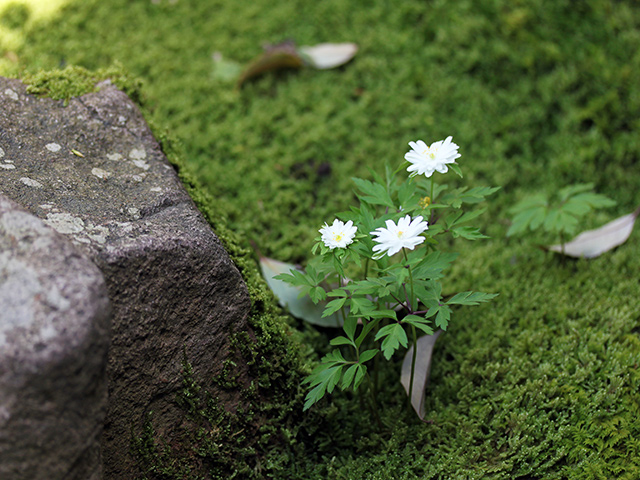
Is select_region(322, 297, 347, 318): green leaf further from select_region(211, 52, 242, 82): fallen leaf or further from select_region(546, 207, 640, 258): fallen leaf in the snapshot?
select_region(211, 52, 242, 82): fallen leaf

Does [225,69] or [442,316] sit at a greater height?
[225,69]

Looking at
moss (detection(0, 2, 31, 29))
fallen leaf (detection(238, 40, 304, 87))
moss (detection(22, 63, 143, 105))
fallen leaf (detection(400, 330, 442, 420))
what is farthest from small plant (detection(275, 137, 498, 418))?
moss (detection(0, 2, 31, 29))

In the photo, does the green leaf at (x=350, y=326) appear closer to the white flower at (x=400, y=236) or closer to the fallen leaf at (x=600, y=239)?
the white flower at (x=400, y=236)

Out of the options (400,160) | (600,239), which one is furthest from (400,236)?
(600,239)

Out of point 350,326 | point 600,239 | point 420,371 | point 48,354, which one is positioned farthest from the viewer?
point 600,239

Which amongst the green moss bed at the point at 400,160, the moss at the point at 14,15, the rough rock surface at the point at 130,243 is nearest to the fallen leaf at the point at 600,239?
the green moss bed at the point at 400,160

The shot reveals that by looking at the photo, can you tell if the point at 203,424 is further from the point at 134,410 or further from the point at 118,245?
the point at 118,245

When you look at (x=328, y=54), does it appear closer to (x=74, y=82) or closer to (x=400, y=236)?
(x=74, y=82)
